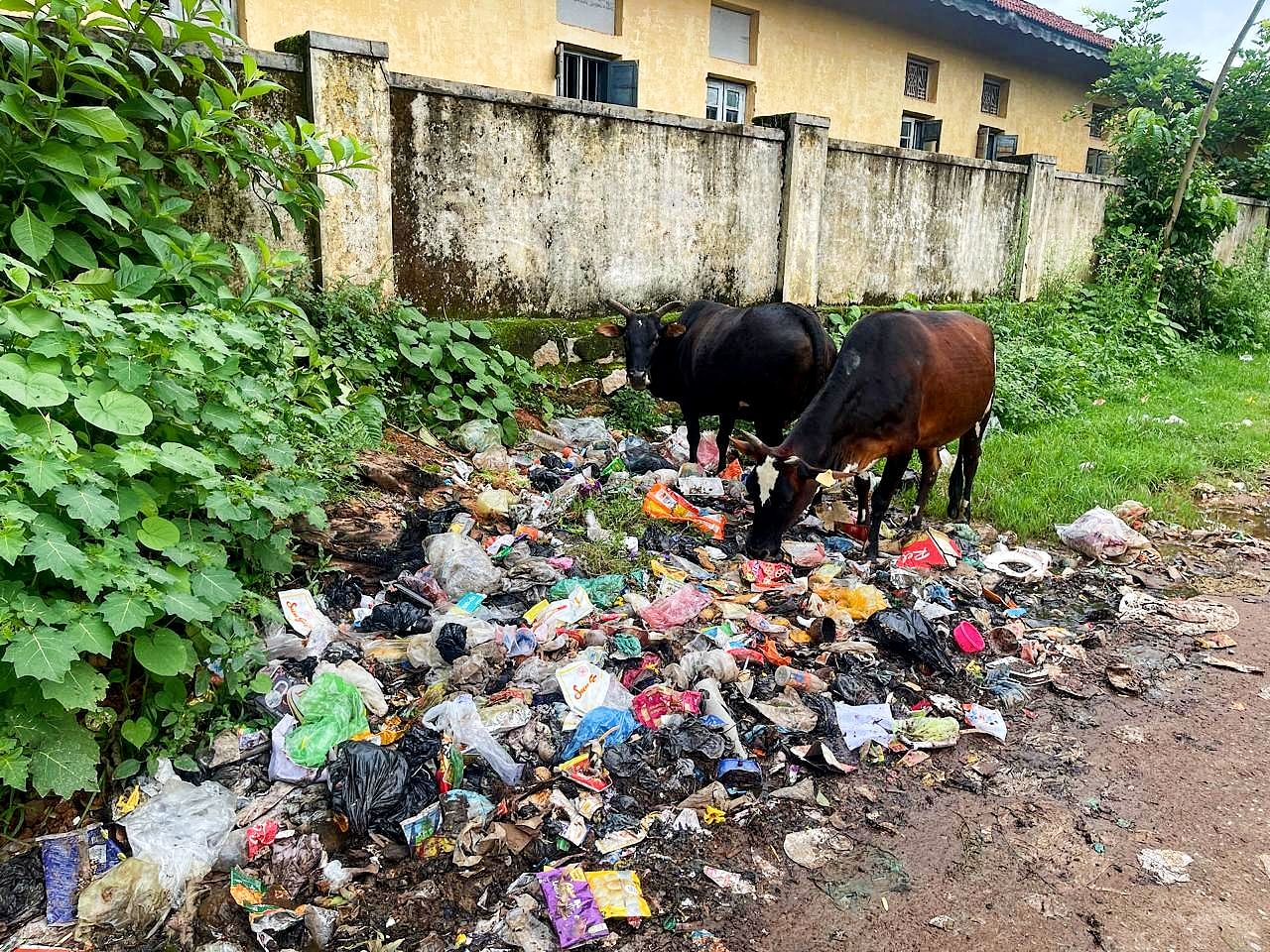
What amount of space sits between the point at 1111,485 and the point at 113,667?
619cm

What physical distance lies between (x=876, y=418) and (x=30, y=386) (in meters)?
4.01

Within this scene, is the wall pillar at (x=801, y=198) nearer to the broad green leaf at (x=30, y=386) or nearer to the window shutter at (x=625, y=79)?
the window shutter at (x=625, y=79)

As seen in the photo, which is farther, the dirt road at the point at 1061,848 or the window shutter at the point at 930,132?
the window shutter at the point at 930,132

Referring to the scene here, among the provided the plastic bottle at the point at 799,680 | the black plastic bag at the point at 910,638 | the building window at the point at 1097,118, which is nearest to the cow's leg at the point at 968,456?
the black plastic bag at the point at 910,638

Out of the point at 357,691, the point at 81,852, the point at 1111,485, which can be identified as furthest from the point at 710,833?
the point at 1111,485

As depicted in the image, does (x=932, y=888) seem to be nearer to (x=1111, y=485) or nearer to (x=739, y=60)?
(x=1111, y=485)

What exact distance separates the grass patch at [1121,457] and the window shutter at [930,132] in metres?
8.01

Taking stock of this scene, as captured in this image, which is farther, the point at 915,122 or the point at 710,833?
the point at 915,122

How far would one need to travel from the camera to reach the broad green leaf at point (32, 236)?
132 inches

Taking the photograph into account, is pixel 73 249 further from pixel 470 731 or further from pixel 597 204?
pixel 597 204

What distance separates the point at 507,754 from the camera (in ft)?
Answer: 10.00

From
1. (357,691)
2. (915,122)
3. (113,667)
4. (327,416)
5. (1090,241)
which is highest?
(915,122)

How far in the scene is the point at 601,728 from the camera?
3.19 metres

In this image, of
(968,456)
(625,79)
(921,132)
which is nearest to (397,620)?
(968,456)
